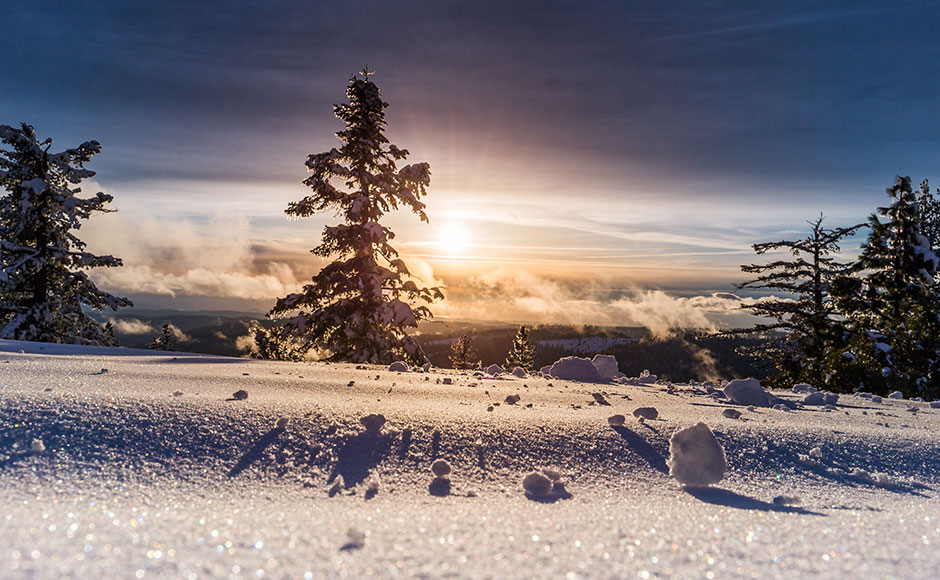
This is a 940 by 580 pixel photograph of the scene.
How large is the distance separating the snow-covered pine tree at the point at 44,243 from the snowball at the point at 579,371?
566 inches

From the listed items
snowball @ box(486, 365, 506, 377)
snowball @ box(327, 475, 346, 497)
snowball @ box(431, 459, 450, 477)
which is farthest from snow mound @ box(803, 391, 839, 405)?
snowball @ box(327, 475, 346, 497)

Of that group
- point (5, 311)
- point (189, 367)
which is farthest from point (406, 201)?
point (5, 311)

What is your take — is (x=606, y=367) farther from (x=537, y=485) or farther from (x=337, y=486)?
(x=337, y=486)

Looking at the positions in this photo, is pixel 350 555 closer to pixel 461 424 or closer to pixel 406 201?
pixel 461 424

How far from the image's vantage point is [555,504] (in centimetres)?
191

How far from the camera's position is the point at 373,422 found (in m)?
2.59

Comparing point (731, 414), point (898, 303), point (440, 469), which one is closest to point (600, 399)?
point (731, 414)

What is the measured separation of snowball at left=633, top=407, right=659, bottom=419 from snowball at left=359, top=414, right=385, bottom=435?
170cm

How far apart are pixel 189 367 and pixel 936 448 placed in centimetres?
568

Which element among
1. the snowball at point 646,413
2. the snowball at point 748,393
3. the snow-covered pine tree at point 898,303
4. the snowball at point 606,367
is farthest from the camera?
the snow-covered pine tree at point 898,303

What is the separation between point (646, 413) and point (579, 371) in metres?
3.24

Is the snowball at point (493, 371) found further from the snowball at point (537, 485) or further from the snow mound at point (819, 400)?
the snowball at point (537, 485)

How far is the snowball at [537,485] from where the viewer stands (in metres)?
2.05

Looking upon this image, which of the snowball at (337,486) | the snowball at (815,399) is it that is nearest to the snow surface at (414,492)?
the snowball at (337,486)
